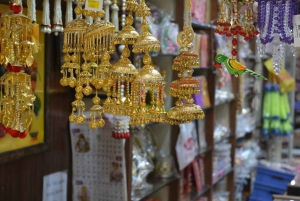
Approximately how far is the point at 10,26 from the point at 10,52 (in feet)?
0.23

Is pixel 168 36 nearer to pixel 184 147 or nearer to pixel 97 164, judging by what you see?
pixel 184 147

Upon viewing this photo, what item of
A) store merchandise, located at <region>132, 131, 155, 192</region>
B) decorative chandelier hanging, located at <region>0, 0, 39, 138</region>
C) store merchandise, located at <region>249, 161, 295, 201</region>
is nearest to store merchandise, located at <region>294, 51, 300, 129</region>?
store merchandise, located at <region>249, 161, 295, 201</region>

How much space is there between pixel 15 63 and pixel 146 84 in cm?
35

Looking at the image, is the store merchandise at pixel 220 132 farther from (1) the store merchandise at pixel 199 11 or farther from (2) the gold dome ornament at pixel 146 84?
(2) the gold dome ornament at pixel 146 84

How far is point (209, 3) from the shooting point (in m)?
3.10

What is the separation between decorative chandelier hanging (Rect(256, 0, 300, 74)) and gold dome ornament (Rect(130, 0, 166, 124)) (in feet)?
1.27

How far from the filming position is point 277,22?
1.30m

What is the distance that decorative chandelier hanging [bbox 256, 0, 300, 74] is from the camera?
1286mm

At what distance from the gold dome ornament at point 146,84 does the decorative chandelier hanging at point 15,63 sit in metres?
0.29

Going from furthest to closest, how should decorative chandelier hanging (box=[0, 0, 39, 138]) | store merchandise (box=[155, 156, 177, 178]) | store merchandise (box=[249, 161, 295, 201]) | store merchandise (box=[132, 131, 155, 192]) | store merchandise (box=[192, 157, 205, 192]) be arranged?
1. store merchandise (box=[249, 161, 295, 201])
2. store merchandise (box=[192, 157, 205, 192])
3. store merchandise (box=[155, 156, 177, 178])
4. store merchandise (box=[132, 131, 155, 192])
5. decorative chandelier hanging (box=[0, 0, 39, 138])

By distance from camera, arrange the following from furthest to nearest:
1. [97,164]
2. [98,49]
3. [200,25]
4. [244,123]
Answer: [244,123] → [200,25] → [97,164] → [98,49]

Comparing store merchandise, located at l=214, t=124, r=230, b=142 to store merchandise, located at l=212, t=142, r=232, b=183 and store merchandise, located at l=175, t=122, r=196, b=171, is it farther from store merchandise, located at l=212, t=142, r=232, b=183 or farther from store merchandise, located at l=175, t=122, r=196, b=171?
store merchandise, located at l=175, t=122, r=196, b=171

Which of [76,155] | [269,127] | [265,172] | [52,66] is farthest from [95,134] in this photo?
[269,127]

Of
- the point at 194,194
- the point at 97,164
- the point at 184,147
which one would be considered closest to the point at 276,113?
the point at 194,194
